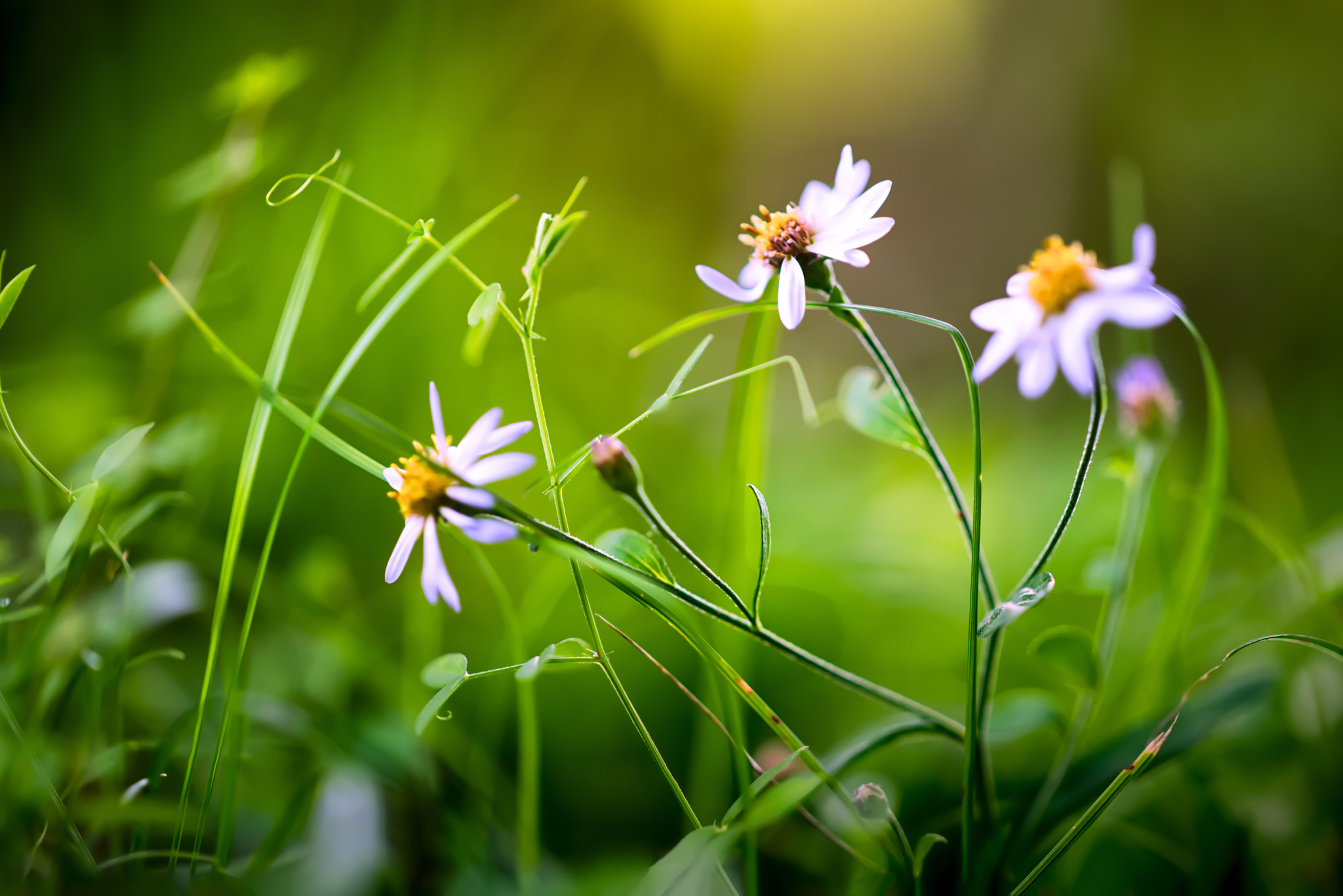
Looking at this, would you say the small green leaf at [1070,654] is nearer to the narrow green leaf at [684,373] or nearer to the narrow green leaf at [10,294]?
the narrow green leaf at [684,373]

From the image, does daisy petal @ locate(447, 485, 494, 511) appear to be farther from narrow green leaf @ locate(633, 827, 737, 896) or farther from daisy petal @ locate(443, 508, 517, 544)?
narrow green leaf @ locate(633, 827, 737, 896)

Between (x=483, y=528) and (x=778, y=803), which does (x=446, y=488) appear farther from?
(x=778, y=803)

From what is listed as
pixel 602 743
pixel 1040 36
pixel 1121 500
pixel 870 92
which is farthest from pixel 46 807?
pixel 1040 36

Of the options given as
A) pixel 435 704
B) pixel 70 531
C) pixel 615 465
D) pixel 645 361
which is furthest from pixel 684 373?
pixel 645 361

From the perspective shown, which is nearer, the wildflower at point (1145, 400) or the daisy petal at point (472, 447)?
the daisy petal at point (472, 447)

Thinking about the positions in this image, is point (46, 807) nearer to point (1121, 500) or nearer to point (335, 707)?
point (335, 707)

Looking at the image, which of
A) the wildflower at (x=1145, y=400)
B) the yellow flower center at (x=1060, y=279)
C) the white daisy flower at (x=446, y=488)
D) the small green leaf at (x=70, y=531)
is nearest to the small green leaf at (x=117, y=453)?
the small green leaf at (x=70, y=531)
